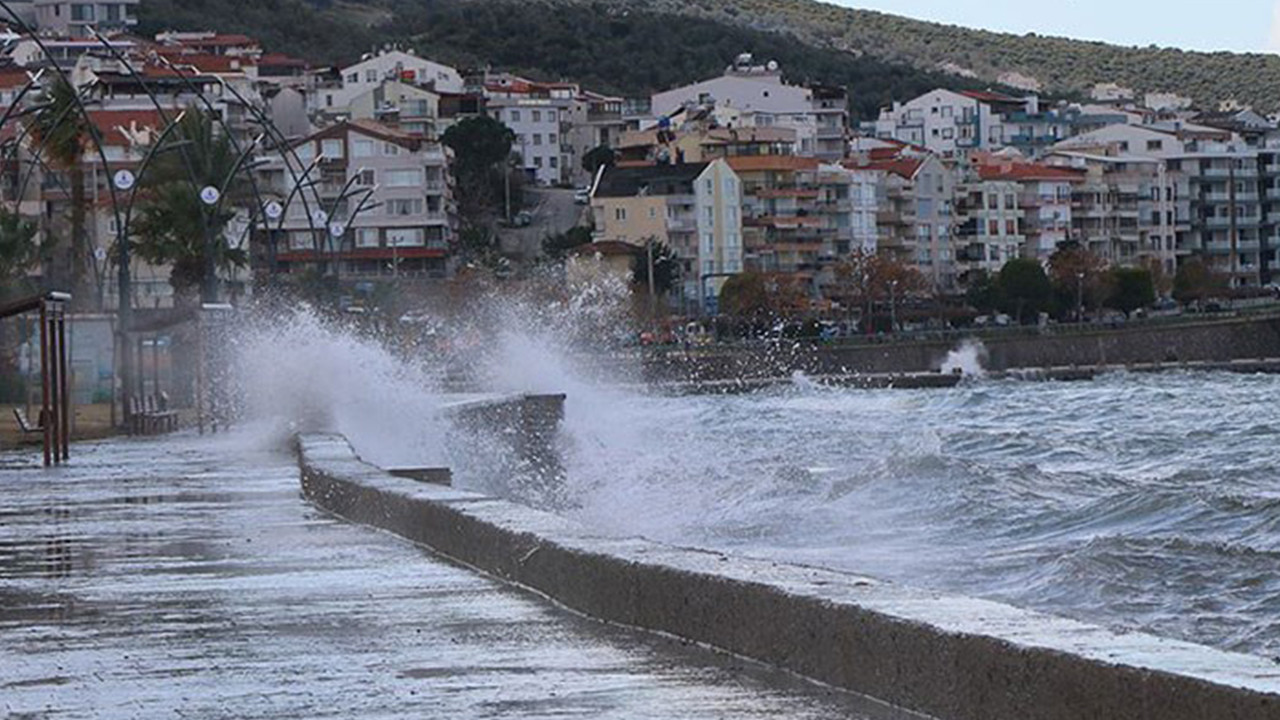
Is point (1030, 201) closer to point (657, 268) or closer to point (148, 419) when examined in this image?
point (657, 268)

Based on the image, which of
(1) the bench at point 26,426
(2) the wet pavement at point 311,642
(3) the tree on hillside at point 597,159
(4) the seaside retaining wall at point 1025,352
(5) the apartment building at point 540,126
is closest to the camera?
(2) the wet pavement at point 311,642

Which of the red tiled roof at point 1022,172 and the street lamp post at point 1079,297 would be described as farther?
the red tiled roof at point 1022,172

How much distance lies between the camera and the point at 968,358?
426 feet

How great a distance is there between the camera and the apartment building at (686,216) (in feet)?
495

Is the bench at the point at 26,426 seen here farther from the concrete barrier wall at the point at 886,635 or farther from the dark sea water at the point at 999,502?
the concrete barrier wall at the point at 886,635

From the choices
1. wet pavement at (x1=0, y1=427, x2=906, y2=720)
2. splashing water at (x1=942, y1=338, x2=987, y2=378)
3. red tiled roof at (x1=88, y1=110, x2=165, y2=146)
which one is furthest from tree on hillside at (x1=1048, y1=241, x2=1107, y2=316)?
wet pavement at (x1=0, y1=427, x2=906, y2=720)

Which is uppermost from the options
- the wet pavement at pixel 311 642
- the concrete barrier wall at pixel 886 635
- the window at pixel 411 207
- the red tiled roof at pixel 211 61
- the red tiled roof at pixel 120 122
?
the red tiled roof at pixel 211 61

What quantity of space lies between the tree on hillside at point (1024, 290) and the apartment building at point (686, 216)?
49.4ft

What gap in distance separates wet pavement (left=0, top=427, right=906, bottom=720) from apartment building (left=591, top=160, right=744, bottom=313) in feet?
441

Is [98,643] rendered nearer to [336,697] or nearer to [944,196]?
[336,697]

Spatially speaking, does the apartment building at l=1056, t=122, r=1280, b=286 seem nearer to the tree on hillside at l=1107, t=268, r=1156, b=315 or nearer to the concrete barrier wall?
the tree on hillside at l=1107, t=268, r=1156, b=315

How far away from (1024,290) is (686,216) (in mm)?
19694

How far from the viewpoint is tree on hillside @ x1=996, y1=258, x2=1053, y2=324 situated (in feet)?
509

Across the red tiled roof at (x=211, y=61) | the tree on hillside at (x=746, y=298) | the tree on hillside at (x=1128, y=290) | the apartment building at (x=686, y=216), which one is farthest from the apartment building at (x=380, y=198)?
the tree on hillside at (x=1128, y=290)
